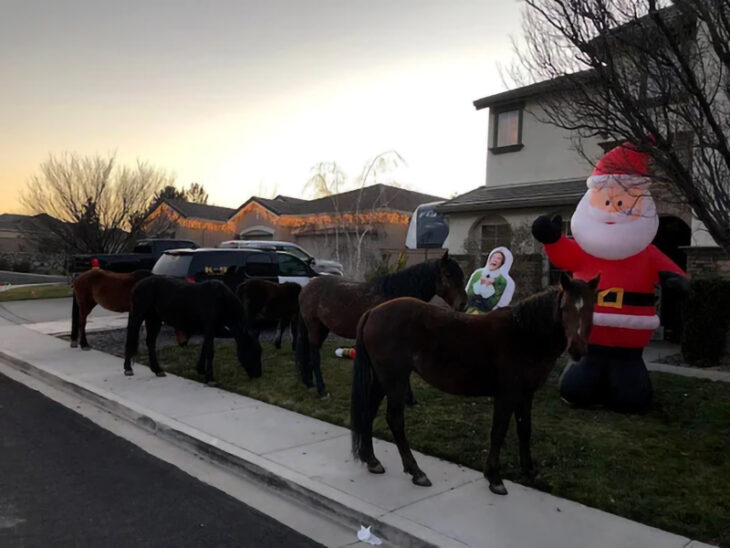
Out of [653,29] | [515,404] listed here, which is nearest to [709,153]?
[653,29]

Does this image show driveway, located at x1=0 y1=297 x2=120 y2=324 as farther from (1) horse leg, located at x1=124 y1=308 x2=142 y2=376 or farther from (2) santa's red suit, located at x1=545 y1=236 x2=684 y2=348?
(2) santa's red suit, located at x1=545 y1=236 x2=684 y2=348

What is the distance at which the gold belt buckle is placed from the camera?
230 inches

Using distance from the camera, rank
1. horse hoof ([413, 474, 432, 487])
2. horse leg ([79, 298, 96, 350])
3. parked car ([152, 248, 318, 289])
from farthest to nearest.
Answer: parked car ([152, 248, 318, 289])
horse leg ([79, 298, 96, 350])
horse hoof ([413, 474, 432, 487])

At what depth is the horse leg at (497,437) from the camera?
13.1ft

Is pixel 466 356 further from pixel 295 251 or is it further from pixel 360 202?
pixel 360 202

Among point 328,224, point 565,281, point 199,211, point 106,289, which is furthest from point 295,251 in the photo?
point 199,211

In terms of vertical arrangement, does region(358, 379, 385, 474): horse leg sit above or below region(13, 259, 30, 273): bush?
above

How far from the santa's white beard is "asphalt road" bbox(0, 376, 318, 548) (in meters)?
4.39

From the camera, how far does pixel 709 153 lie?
183 inches

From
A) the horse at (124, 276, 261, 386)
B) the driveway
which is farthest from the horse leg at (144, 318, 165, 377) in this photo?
the driveway

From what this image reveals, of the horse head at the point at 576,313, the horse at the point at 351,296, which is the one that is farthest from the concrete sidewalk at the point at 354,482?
the horse head at the point at 576,313

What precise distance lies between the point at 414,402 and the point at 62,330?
986 centimetres

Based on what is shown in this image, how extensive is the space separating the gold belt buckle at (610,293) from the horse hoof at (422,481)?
3.04m

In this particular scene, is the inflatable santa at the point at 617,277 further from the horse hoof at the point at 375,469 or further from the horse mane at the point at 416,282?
the horse hoof at the point at 375,469
